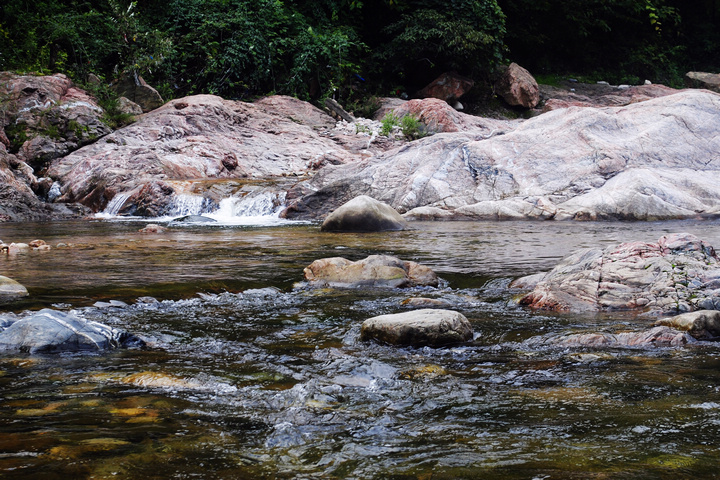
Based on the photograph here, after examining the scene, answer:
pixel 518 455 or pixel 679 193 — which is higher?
pixel 679 193

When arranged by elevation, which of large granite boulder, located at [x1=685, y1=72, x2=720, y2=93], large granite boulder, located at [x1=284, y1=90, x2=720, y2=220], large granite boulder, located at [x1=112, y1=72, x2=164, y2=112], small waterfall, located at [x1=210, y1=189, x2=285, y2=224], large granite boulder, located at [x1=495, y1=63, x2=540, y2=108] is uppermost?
large granite boulder, located at [x1=685, y1=72, x2=720, y2=93]

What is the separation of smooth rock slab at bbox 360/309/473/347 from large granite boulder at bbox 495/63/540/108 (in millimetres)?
22100

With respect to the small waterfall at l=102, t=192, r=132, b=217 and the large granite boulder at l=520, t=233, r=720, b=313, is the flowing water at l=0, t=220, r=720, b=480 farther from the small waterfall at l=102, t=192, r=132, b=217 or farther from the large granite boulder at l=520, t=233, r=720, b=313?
the small waterfall at l=102, t=192, r=132, b=217

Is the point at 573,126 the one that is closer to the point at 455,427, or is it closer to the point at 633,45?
the point at 455,427

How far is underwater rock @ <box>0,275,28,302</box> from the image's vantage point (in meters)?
4.65

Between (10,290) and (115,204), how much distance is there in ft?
30.3

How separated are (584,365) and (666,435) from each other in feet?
3.17

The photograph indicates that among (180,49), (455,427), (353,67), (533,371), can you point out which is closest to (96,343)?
(455,427)

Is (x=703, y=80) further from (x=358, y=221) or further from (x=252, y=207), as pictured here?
(x=358, y=221)

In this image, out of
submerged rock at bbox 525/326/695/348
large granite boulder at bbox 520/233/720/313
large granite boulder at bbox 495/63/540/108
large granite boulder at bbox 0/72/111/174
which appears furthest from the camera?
large granite boulder at bbox 495/63/540/108

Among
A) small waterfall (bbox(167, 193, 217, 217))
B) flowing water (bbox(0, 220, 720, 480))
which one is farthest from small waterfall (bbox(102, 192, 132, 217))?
flowing water (bbox(0, 220, 720, 480))

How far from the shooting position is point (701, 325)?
11.8 ft

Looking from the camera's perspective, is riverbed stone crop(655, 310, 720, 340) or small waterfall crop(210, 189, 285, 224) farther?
small waterfall crop(210, 189, 285, 224)

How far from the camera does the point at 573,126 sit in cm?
1259
